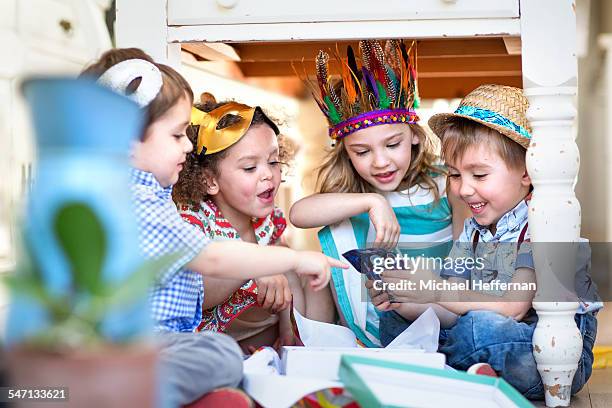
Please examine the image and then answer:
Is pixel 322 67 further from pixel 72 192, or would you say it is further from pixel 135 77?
pixel 72 192

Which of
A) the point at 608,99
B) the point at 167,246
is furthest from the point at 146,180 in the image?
the point at 608,99

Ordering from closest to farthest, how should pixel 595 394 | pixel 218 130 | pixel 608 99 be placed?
pixel 595 394, pixel 218 130, pixel 608 99

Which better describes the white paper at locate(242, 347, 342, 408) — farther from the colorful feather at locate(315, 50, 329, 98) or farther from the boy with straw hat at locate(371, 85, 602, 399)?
the colorful feather at locate(315, 50, 329, 98)

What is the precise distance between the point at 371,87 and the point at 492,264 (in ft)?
1.34

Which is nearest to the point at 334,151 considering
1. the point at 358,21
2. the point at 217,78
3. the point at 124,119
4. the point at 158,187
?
the point at 358,21

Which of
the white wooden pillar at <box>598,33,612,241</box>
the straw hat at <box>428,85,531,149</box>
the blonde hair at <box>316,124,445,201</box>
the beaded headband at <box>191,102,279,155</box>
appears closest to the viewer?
the straw hat at <box>428,85,531,149</box>

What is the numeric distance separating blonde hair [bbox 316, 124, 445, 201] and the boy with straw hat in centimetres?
12

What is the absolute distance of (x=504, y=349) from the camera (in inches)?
50.5

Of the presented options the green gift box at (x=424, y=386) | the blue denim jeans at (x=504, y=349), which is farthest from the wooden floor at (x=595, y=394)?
the green gift box at (x=424, y=386)

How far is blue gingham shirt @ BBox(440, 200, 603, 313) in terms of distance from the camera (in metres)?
1.32

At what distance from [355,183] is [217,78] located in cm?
60

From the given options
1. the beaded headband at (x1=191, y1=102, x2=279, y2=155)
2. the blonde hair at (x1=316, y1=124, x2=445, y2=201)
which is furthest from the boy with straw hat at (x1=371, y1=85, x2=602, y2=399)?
the beaded headband at (x1=191, y1=102, x2=279, y2=155)

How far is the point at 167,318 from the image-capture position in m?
1.07

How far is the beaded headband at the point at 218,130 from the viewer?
152 centimetres
